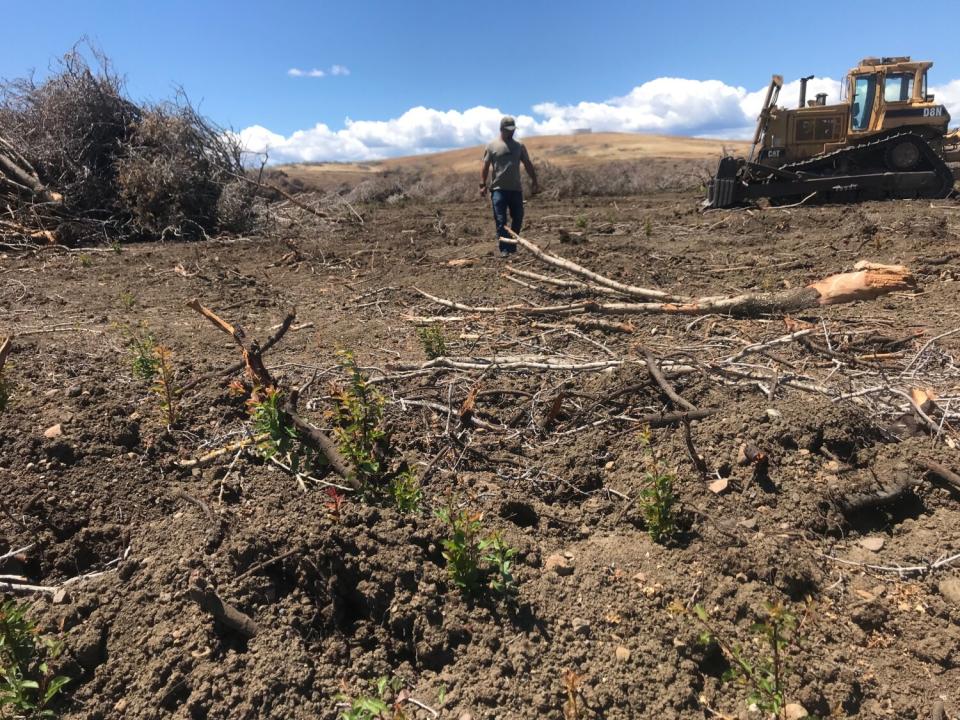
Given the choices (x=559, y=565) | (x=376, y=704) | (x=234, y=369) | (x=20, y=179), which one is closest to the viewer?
(x=376, y=704)

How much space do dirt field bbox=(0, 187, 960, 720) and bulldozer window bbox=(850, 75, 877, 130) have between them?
10.2 m

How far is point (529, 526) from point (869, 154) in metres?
14.2

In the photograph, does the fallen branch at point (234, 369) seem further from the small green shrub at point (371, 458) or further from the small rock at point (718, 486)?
the small rock at point (718, 486)

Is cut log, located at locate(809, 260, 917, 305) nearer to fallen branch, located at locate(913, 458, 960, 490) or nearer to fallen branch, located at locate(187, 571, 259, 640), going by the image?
fallen branch, located at locate(913, 458, 960, 490)

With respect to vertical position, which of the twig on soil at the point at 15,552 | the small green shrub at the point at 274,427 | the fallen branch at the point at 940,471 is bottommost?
the fallen branch at the point at 940,471

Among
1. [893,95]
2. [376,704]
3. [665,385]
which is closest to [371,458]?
[376,704]

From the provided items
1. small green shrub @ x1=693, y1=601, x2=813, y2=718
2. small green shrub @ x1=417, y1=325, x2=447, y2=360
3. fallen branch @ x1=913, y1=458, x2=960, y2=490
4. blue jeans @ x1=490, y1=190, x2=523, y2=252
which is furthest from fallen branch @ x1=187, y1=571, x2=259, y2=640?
blue jeans @ x1=490, y1=190, x2=523, y2=252

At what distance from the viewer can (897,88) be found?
12.7 m

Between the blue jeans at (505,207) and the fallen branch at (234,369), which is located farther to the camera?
the blue jeans at (505,207)

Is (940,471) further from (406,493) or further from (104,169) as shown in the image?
(104,169)

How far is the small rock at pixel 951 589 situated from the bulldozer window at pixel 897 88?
556 inches

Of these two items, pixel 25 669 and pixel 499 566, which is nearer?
pixel 25 669

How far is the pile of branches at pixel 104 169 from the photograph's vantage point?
386 inches

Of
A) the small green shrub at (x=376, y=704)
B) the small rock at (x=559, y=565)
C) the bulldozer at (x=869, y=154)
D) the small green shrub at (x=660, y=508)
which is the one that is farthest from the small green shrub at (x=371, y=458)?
the bulldozer at (x=869, y=154)
